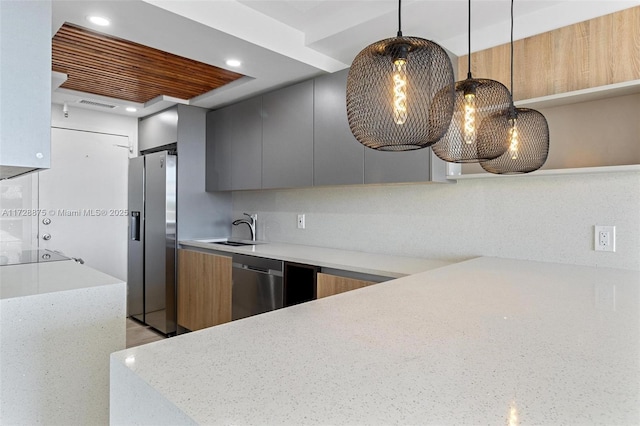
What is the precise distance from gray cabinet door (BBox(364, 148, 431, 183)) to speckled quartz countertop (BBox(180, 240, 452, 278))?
1.63 feet

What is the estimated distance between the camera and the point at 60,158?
12.1ft

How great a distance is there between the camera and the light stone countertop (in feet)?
4.66

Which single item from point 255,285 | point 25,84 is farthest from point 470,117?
point 255,285

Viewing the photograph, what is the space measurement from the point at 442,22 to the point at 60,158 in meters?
3.57

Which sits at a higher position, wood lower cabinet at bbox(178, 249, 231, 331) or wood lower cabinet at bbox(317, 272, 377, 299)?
wood lower cabinet at bbox(317, 272, 377, 299)

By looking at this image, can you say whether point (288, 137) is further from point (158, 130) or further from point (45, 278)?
point (45, 278)

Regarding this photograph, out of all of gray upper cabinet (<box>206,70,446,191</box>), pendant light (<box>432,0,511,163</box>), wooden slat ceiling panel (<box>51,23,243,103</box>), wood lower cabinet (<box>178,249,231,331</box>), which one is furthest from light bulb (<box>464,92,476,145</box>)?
wood lower cabinet (<box>178,249,231,331</box>)

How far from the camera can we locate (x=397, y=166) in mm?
2299

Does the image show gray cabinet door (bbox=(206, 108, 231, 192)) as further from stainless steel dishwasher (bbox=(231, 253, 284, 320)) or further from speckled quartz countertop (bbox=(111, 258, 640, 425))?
speckled quartz countertop (bbox=(111, 258, 640, 425))

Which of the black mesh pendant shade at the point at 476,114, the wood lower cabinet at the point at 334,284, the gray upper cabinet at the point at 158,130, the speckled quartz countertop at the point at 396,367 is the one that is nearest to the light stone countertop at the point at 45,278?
the speckled quartz countertop at the point at 396,367

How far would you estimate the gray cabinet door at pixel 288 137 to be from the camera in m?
2.82

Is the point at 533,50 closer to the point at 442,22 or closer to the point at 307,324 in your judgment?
the point at 442,22

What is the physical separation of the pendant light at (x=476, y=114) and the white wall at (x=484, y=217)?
85 cm

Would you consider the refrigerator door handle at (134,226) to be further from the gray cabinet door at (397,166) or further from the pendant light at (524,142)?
the pendant light at (524,142)
